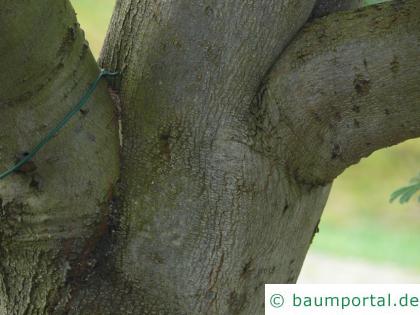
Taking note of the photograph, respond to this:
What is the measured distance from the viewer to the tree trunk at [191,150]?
2.01 meters

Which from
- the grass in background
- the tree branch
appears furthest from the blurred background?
the tree branch

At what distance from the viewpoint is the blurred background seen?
952 cm

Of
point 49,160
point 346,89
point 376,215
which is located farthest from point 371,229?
point 49,160

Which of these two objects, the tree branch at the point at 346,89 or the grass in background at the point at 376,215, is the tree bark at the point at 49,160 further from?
the grass in background at the point at 376,215

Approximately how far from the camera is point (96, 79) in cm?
211

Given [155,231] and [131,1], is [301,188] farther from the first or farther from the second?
[131,1]

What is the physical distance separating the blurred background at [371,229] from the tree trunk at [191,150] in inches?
279

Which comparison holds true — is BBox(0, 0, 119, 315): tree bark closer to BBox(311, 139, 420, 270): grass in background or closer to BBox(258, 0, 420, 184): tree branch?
BBox(258, 0, 420, 184): tree branch

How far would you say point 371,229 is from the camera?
1194cm

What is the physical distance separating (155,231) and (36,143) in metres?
0.39
